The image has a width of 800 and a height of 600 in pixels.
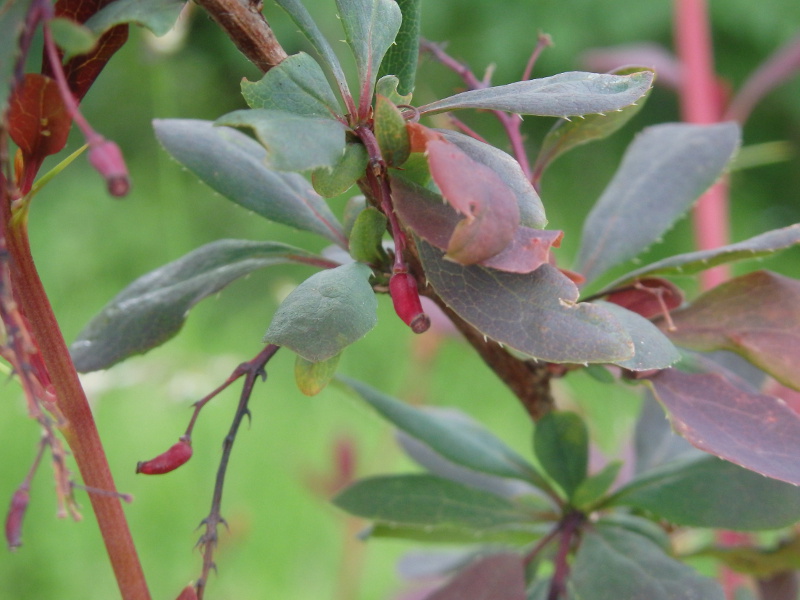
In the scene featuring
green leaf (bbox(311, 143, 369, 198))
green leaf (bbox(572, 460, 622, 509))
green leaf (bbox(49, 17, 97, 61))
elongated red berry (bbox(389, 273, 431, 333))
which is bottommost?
green leaf (bbox(572, 460, 622, 509))

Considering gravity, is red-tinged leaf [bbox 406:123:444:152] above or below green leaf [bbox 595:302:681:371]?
above

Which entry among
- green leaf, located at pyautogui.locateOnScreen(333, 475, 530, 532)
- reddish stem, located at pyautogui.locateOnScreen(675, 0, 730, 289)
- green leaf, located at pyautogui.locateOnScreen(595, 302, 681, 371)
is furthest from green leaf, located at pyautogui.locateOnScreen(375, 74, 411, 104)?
reddish stem, located at pyautogui.locateOnScreen(675, 0, 730, 289)

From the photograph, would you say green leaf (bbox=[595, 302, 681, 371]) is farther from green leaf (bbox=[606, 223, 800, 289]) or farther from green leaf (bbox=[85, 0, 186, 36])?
green leaf (bbox=[85, 0, 186, 36])

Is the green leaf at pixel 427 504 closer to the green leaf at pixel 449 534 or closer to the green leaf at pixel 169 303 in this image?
the green leaf at pixel 449 534

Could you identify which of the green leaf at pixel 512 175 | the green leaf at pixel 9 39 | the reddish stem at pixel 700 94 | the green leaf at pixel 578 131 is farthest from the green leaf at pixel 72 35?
the reddish stem at pixel 700 94

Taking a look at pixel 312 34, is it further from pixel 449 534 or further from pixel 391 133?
pixel 449 534
